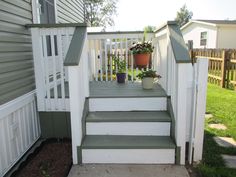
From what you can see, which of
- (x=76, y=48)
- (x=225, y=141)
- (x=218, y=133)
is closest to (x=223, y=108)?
(x=218, y=133)

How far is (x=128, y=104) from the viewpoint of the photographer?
10.8 feet

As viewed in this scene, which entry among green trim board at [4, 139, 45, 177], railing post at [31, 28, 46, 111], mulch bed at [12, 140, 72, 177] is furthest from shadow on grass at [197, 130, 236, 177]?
railing post at [31, 28, 46, 111]

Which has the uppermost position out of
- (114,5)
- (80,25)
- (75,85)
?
(114,5)

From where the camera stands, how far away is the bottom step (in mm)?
2701

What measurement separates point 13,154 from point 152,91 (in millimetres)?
2110

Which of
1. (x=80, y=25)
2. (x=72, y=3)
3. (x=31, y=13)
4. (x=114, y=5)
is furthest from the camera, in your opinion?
(x=114, y=5)

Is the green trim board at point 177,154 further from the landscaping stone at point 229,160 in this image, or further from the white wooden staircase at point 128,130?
the landscaping stone at point 229,160

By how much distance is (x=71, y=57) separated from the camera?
8.50ft

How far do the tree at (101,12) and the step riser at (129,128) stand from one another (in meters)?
20.1

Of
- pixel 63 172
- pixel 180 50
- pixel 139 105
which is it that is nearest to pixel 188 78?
pixel 180 50

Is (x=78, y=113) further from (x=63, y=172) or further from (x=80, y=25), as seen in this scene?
(x=80, y=25)

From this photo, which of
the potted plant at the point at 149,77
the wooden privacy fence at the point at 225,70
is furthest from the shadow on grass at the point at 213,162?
the wooden privacy fence at the point at 225,70

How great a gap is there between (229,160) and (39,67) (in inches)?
111

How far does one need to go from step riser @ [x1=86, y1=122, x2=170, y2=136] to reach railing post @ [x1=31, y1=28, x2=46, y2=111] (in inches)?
35.7
